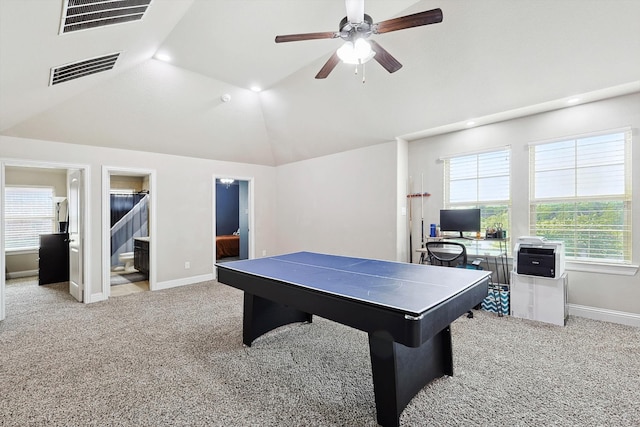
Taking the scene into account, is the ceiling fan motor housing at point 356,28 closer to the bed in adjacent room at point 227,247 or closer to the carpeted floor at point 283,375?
the carpeted floor at point 283,375

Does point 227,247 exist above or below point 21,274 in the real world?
above

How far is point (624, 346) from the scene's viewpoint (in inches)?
115

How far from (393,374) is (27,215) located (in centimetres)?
799

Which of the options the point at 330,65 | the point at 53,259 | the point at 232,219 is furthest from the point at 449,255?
the point at 232,219

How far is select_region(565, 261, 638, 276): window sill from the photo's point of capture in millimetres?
3419

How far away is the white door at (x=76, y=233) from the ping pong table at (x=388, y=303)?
3211 millimetres

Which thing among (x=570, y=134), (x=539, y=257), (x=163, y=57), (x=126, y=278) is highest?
(x=163, y=57)

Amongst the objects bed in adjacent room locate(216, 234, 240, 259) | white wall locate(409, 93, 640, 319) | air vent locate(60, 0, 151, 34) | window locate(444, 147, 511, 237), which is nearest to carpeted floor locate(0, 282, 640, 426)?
white wall locate(409, 93, 640, 319)

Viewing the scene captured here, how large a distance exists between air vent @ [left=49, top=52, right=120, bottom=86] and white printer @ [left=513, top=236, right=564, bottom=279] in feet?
16.2

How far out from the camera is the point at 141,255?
6.10m

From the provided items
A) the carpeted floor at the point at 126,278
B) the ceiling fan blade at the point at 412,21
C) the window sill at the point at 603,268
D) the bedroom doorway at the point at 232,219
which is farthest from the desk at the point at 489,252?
the carpeted floor at the point at 126,278

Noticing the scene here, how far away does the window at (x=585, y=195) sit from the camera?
137 inches

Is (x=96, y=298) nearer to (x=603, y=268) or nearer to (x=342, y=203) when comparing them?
(x=342, y=203)

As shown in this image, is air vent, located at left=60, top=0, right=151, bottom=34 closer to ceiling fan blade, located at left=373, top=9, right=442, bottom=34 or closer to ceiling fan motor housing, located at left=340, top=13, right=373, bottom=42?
ceiling fan motor housing, located at left=340, top=13, right=373, bottom=42
